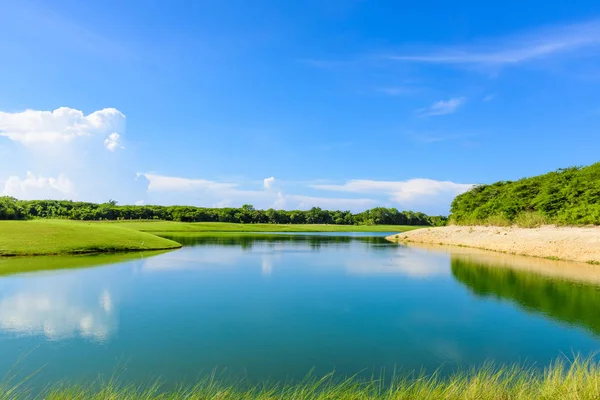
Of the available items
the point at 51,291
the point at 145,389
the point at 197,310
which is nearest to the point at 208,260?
the point at 51,291

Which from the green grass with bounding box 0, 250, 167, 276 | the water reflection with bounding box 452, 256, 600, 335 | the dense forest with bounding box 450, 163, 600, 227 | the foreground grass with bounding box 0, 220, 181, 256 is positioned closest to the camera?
the water reflection with bounding box 452, 256, 600, 335

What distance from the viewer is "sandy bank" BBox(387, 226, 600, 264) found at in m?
32.6

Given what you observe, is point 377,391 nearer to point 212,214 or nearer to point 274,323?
point 274,323

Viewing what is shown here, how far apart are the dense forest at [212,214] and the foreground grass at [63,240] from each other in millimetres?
58125

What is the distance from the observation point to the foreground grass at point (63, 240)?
102 feet

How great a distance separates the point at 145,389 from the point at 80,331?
5460 mm

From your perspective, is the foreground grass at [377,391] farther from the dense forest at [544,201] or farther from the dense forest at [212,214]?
the dense forest at [212,214]

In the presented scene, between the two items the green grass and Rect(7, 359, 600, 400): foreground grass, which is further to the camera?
the green grass

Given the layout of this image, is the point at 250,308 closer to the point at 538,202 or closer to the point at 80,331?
the point at 80,331

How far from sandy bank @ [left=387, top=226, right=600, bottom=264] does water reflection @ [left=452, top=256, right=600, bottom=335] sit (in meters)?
10.1

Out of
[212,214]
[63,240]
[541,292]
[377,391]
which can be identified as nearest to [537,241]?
[541,292]

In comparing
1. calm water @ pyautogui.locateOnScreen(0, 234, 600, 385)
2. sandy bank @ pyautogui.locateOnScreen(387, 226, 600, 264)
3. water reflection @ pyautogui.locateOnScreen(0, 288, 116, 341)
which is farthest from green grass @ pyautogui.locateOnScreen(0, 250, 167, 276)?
sandy bank @ pyautogui.locateOnScreen(387, 226, 600, 264)

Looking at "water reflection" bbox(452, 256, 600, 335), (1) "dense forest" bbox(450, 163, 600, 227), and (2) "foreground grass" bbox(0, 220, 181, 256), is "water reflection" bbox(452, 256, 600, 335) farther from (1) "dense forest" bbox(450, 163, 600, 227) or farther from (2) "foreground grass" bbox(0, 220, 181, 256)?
(2) "foreground grass" bbox(0, 220, 181, 256)

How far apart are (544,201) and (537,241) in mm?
12758
